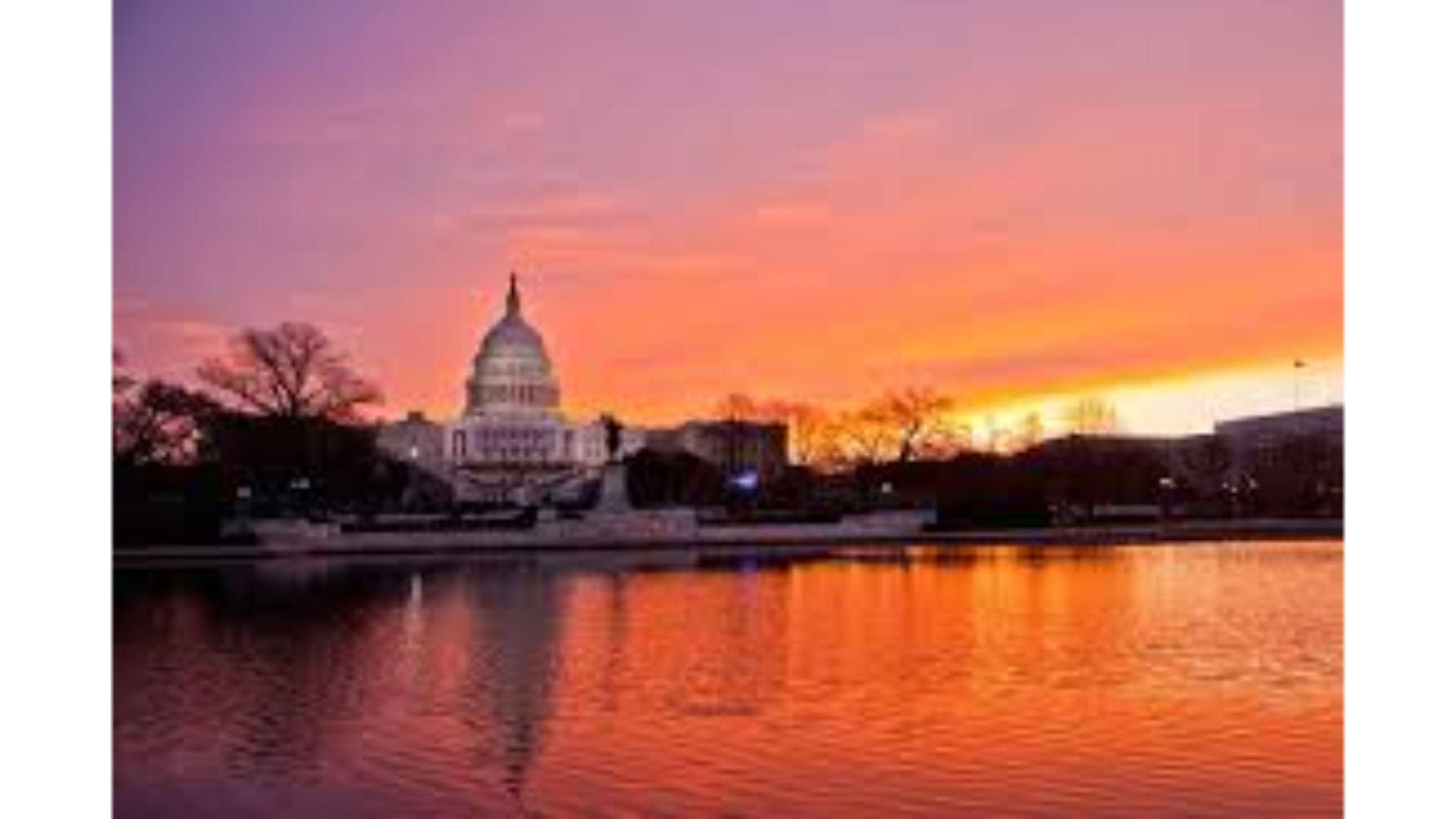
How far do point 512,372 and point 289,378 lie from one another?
1351 centimetres

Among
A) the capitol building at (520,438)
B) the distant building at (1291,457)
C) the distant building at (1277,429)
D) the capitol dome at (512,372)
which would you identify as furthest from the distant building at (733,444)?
the distant building at (1291,457)

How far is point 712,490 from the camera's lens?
31.6 metres

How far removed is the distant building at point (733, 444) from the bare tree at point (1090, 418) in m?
5.21

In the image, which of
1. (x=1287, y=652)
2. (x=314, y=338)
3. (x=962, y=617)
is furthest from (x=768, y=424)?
(x=1287, y=652)

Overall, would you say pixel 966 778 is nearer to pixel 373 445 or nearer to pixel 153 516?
pixel 153 516

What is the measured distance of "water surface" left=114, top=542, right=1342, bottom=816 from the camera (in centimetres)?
485

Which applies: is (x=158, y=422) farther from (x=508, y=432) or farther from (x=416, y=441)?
(x=508, y=432)

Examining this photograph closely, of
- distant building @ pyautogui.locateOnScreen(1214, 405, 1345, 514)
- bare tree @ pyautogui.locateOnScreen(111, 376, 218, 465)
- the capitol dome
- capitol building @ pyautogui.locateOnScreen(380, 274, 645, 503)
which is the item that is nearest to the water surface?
bare tree @ pyautogui.locateOnScreen(111, 376, 218, 465)

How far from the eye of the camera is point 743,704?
647 cm

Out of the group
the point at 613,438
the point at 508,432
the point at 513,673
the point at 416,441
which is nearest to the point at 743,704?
the point at 513,673

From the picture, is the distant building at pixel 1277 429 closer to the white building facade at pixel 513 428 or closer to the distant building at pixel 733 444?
the distant building at pixel 733 444

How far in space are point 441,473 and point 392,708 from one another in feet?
103

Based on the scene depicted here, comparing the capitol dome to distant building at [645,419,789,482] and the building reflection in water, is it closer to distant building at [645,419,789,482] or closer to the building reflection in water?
distant building at [645,419,789,482]
